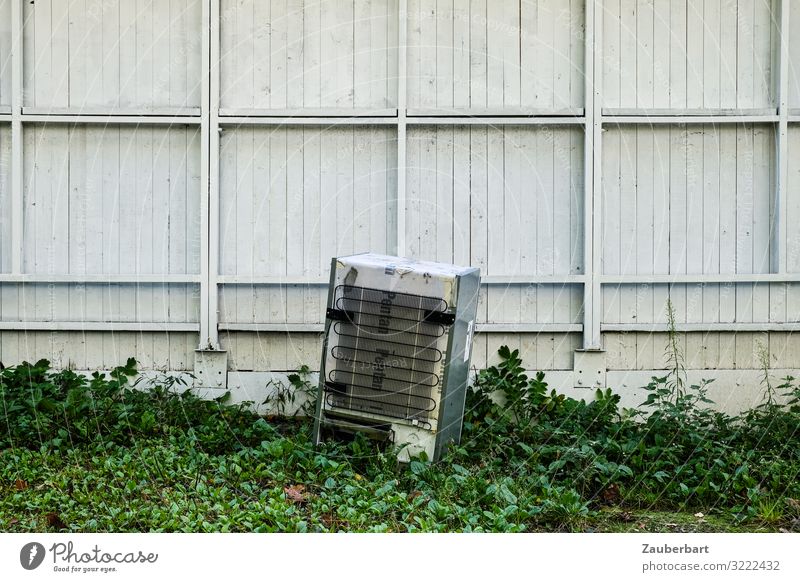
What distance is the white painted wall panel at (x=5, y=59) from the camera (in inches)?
288

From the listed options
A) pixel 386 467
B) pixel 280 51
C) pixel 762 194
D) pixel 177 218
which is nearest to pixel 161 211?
pixel 177 218

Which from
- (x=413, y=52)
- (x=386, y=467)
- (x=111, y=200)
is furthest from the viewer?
(x=111, y=200)

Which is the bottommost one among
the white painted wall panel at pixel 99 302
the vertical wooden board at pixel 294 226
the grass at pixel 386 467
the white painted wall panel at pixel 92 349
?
the grass at pixel 386 467

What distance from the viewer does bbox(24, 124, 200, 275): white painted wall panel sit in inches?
291

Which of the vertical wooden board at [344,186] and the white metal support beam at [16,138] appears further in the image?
the vertical wooden board at [344,186]

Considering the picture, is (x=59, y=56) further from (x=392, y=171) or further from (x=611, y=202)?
(x=611, y=202)

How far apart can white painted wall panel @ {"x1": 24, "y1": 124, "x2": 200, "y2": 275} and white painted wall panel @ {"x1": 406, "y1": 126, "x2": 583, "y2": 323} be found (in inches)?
72.1

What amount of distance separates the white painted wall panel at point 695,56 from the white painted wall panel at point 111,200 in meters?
3.50

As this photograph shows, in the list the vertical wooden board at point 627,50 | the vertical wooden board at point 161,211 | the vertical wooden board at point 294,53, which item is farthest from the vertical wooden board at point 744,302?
the vertical wooden board at point 161,211

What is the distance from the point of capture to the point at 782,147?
286 inches

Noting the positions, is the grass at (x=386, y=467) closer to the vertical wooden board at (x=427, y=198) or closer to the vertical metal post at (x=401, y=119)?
the vertical wooden board at (x=427, y=198)

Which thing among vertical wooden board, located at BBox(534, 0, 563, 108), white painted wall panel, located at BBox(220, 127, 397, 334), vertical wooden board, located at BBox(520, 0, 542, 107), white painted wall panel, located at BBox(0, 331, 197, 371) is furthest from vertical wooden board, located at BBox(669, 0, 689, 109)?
white painted wall panel, located at BBox(0, 331, 197, 371)

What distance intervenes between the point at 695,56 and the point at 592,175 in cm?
128

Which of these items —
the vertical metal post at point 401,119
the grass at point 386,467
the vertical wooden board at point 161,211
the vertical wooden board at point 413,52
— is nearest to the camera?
the grass at point 386,467
